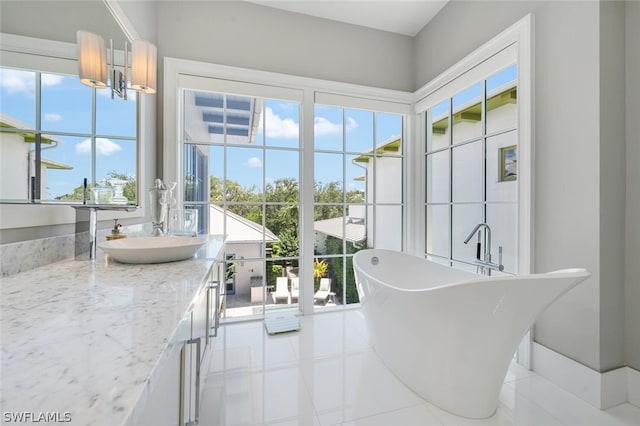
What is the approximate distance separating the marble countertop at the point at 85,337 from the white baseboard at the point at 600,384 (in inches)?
78.0

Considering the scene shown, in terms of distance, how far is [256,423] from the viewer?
1.29 m

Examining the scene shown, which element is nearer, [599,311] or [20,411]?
[20,411]

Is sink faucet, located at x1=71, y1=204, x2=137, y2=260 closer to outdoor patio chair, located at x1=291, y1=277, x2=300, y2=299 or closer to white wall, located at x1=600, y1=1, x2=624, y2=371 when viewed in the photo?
outdoor patio chair, located at x1=291, y1=277, x2=300, y2=299

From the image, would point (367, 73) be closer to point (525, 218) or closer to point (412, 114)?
point (412, 114)

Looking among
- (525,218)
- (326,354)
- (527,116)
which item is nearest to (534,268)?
(525,218)

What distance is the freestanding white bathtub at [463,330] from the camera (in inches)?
45.7

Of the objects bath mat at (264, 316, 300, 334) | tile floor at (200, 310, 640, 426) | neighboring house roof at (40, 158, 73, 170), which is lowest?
tile floor at (200, 310, 640, 426)

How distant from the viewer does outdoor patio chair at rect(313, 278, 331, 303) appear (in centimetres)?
268

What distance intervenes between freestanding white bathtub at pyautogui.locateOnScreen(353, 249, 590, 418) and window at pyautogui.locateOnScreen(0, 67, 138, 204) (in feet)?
5.16

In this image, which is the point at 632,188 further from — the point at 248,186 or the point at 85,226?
the point at 85,226

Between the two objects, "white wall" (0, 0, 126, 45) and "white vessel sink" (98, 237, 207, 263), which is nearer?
"white wall" (0, 0, 126, 45)

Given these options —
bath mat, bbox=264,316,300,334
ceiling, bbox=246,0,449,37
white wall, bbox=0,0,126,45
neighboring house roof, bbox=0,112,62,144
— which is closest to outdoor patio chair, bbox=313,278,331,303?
bath mat, bbox=264,316,300,334

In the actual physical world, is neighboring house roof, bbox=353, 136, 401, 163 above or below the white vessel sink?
above

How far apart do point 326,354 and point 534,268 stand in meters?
1.46
